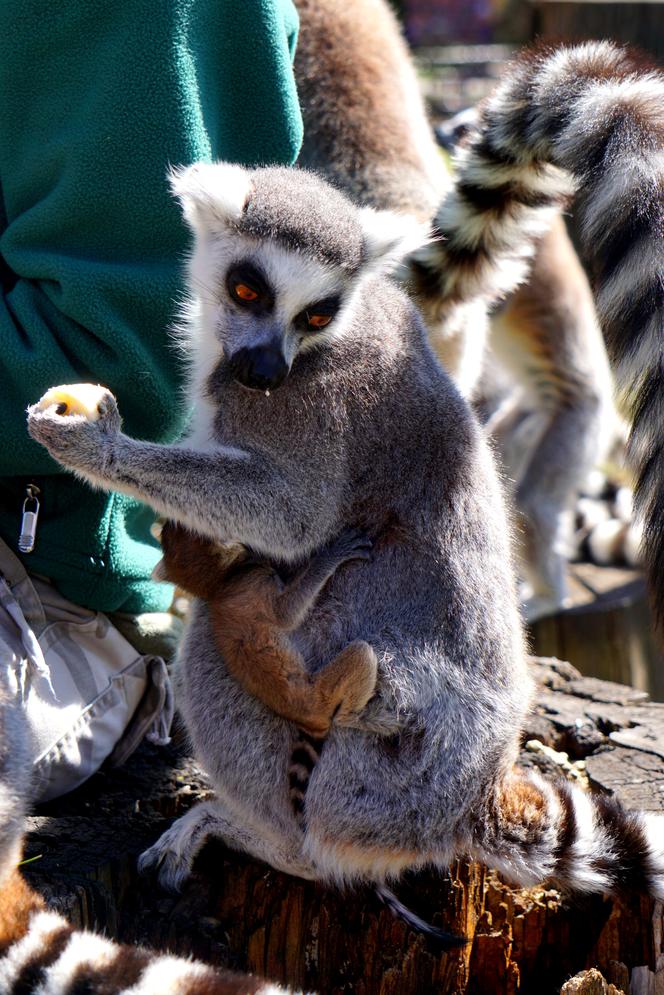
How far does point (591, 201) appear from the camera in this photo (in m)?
2.99

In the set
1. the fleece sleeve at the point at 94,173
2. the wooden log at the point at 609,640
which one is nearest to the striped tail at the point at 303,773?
the fleece sleeve at the point at 94,173

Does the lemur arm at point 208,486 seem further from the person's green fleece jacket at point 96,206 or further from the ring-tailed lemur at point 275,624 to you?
the person's green fleece jacket at point 96,206

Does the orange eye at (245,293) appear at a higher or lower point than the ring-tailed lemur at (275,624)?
higher

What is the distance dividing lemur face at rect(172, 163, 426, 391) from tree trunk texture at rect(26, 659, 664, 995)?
1266 mm

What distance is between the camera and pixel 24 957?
2.38m

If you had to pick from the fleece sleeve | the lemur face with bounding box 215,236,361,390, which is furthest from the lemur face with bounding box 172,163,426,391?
the fleece sleeve

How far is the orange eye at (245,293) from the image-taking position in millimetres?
3049

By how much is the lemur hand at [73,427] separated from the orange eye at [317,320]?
55 cm

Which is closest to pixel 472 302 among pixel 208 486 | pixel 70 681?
pixel 208 486

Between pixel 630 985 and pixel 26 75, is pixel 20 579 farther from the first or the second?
pixel 630 985

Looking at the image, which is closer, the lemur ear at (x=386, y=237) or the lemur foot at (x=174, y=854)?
the lemur foot at (x=174, y=854)

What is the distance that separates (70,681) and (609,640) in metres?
4.82

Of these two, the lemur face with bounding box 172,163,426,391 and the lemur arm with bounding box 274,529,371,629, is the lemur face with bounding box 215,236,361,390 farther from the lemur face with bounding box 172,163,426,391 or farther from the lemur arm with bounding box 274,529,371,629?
the lemur arm with bounding box 274,529,371,629

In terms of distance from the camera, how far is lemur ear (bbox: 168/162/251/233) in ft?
9.99
